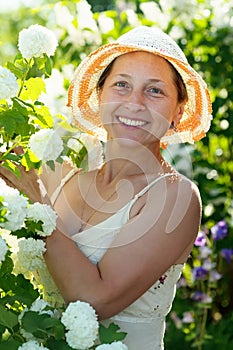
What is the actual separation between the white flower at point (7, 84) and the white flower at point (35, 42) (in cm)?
14

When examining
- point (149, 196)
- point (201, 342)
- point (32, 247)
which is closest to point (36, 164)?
point (32, 247)

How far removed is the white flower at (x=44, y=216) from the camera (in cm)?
187

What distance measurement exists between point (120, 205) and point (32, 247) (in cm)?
44

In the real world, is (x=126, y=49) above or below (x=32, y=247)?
above

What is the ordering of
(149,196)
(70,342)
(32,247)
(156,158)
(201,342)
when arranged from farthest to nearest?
(201,342), (156,158), (149,196), (32,247), (70,342)

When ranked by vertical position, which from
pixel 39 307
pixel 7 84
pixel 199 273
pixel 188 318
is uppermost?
pixel 7 84

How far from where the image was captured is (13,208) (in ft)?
5.76

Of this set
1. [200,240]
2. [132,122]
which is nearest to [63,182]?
[132,122]

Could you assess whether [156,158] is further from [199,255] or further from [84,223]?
[199,255]

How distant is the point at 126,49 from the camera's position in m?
2.34

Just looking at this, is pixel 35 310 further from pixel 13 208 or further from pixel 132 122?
pixel 132 122

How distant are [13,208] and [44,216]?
143 millimetres

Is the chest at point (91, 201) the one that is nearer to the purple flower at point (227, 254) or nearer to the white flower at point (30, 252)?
the white flower at point (30, 252)

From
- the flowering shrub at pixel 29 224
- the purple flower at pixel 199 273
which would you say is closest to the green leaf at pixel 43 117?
the flowering shrub at pixel 29 224
